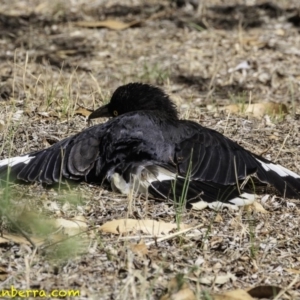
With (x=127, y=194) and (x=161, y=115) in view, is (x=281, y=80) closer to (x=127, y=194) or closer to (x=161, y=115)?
(x=161, y=115)

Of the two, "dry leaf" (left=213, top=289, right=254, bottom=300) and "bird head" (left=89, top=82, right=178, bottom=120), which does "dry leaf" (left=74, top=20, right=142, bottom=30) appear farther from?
"dry leaf" (left=213, top=289, right=254, bottom=300)

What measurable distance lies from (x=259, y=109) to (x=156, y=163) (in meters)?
2.57

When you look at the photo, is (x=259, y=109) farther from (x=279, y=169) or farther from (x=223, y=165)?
(x=223, y=165)

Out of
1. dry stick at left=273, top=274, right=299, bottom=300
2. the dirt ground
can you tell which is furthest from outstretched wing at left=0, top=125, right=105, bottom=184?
dry stick at left=273, top=274, right=299, bottom=300

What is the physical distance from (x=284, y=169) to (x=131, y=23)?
5911 millimetres

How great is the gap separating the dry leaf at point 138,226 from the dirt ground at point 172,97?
0.06 metres

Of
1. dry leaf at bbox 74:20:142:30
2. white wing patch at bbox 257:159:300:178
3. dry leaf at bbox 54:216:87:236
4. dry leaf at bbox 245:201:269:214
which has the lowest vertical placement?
dry leaf at bbox 74:20:142:30

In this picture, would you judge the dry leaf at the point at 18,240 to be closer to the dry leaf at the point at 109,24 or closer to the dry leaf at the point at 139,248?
the dry leaf at the point at 139,248

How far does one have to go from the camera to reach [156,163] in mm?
5746

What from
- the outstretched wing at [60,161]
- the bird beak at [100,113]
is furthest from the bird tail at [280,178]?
the bird beak at [100,113]

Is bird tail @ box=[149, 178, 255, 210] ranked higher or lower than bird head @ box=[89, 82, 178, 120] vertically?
lower

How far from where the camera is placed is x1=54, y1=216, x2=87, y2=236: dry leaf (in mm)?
4723

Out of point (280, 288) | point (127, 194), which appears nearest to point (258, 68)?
point (127, 194)

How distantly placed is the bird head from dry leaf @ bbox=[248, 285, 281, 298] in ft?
8.25
